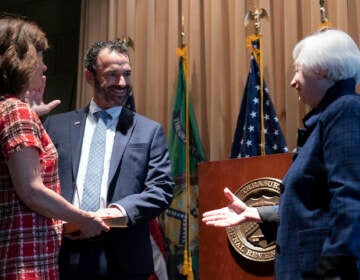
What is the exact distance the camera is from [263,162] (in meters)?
3.12

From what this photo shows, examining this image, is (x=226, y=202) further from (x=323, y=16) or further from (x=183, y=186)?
(x=323, y=16)

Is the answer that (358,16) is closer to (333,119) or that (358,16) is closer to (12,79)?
(333,119)

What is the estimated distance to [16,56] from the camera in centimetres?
194

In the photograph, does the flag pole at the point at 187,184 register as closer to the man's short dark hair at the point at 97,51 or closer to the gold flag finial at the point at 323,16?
the gold flag finial at the point at 323,16

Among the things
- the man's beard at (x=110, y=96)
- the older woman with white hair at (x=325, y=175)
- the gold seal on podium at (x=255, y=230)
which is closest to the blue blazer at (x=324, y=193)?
the older woman with white hair at (x=325, y=175)

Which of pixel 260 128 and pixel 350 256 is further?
pixel 260 128

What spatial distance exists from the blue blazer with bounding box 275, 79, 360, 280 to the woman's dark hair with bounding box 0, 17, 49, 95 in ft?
3.16

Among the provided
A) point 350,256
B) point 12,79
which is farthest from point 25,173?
point 350,256

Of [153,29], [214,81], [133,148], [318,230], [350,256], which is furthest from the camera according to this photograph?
[153,29]

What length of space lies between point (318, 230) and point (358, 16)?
95.6 inches

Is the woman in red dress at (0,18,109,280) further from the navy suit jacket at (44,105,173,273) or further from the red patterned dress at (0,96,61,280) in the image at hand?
the navy suit jacket at (44,105,173,273)

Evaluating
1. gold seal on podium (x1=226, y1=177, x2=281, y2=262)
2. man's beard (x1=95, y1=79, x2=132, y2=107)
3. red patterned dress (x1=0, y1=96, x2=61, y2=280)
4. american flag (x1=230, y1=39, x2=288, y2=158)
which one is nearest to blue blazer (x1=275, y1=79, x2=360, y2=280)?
red patterned dress (x1=0, y1=96, x2=61, y2=280)

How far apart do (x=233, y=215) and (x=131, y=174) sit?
514mm

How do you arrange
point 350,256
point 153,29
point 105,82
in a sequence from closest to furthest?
point 350,256, point 105,82, point 153,29
